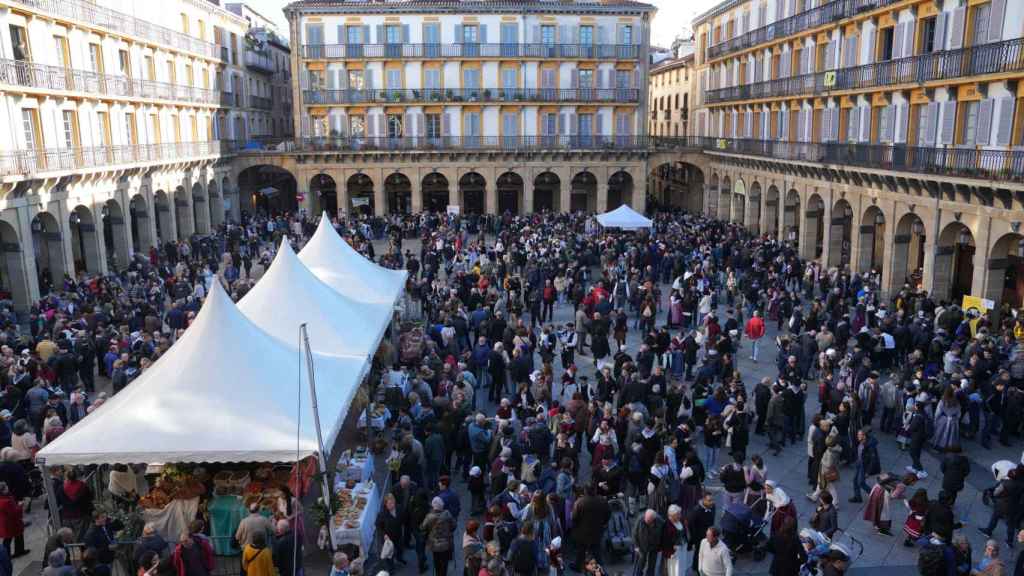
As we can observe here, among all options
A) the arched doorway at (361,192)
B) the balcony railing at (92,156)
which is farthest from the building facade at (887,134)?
the balcony railing at (92,156)

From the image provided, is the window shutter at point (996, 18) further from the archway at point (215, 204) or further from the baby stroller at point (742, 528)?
the archway at point (215, 204)

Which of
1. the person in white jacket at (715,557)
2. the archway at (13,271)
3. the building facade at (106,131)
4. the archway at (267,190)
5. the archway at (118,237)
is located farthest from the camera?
the archway at (267,190)

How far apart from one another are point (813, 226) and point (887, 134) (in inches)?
256

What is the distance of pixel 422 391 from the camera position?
1309 cm

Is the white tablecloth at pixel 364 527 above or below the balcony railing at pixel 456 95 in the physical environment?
below

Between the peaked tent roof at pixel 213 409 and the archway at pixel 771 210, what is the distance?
28.1 m

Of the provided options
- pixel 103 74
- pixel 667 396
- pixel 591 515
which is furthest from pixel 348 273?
pixel 103 74

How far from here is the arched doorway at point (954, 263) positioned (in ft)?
73.9

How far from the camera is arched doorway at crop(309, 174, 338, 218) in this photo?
44.9 meters

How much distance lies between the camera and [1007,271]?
21.9 meters

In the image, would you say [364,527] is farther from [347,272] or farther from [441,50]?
[441,50]

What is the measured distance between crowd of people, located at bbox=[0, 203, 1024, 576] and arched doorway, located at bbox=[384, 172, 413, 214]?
23.8 metres

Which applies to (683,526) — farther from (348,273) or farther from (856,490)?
(348,273)

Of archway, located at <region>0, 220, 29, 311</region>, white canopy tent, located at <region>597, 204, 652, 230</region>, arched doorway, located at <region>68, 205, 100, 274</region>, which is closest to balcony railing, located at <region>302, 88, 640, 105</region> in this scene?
white canopy tent, located at <region>597, 204, 652, 230</region>
